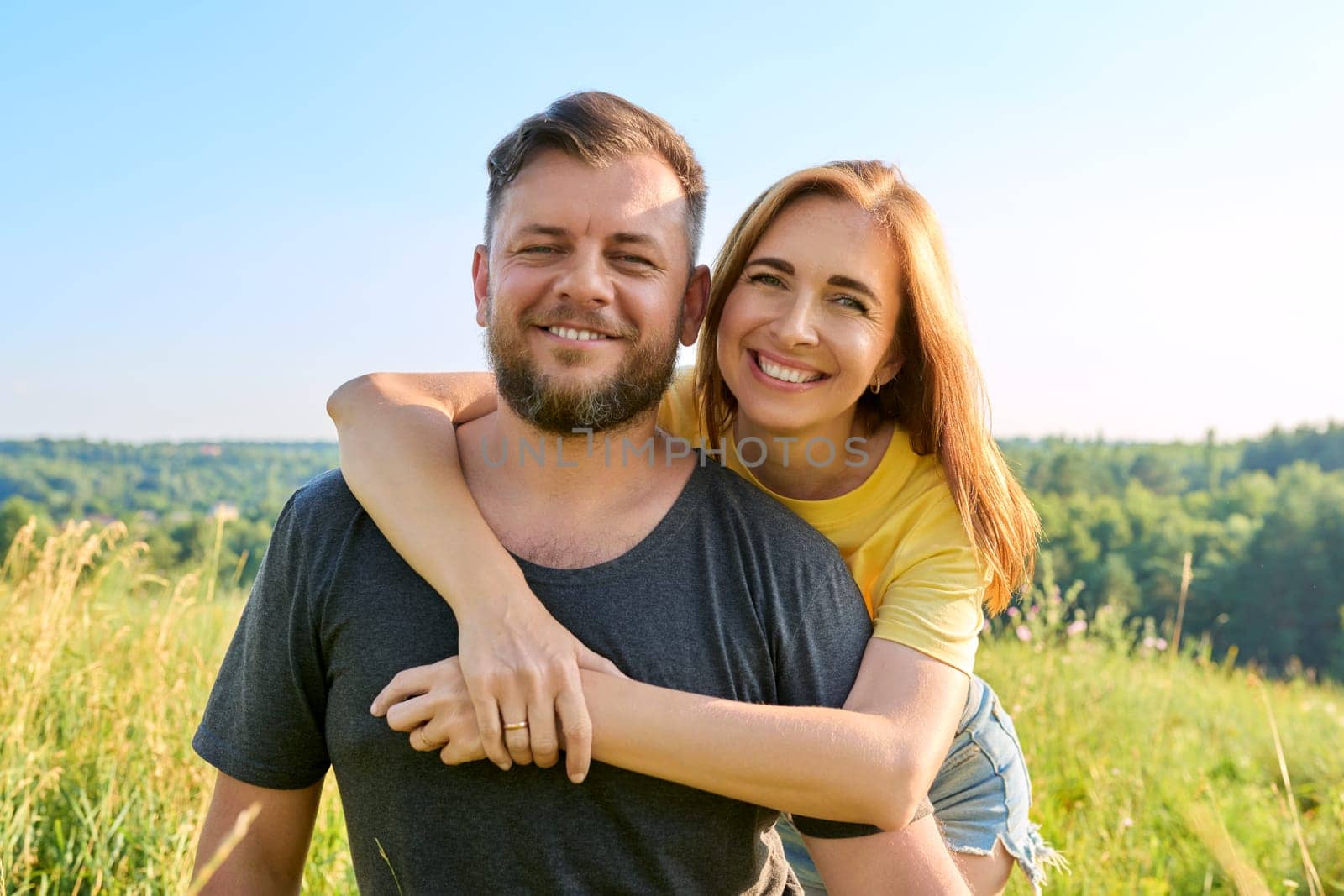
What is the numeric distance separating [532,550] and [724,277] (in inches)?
45.1

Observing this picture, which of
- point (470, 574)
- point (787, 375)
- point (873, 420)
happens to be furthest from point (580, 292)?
point (873, 420)

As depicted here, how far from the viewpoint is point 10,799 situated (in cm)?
286

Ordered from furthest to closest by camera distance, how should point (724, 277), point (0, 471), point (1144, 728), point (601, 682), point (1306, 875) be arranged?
point (0, 471) < point (1144, 728) < point (1306, 875) < point (724, 277) < point (601, 682)

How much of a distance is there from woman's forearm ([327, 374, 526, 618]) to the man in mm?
68

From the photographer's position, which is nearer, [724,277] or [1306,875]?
[724,277]

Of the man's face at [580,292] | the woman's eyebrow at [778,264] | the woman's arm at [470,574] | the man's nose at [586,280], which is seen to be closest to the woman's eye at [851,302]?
the woman's eyebrow at [778,264]

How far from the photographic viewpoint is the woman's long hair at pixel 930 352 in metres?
2.64

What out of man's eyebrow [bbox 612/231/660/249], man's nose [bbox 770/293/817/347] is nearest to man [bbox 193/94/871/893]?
man's eyebrow [bbox 612/231/660/249]

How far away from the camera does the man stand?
184 cm

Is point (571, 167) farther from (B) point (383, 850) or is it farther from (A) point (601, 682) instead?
(B) point (383, 850)

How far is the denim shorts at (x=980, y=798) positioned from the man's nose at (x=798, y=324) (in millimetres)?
1108

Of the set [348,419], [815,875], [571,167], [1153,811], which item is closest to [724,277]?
[571,167]

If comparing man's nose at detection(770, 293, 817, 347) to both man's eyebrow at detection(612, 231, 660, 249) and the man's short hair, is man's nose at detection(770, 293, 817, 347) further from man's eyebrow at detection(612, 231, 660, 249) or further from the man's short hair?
man's eyebrow at detection(612, 231, 660, 249)

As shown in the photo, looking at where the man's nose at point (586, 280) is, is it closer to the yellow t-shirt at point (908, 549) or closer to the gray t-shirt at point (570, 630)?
the gray t-shirt at point (570, 630)
